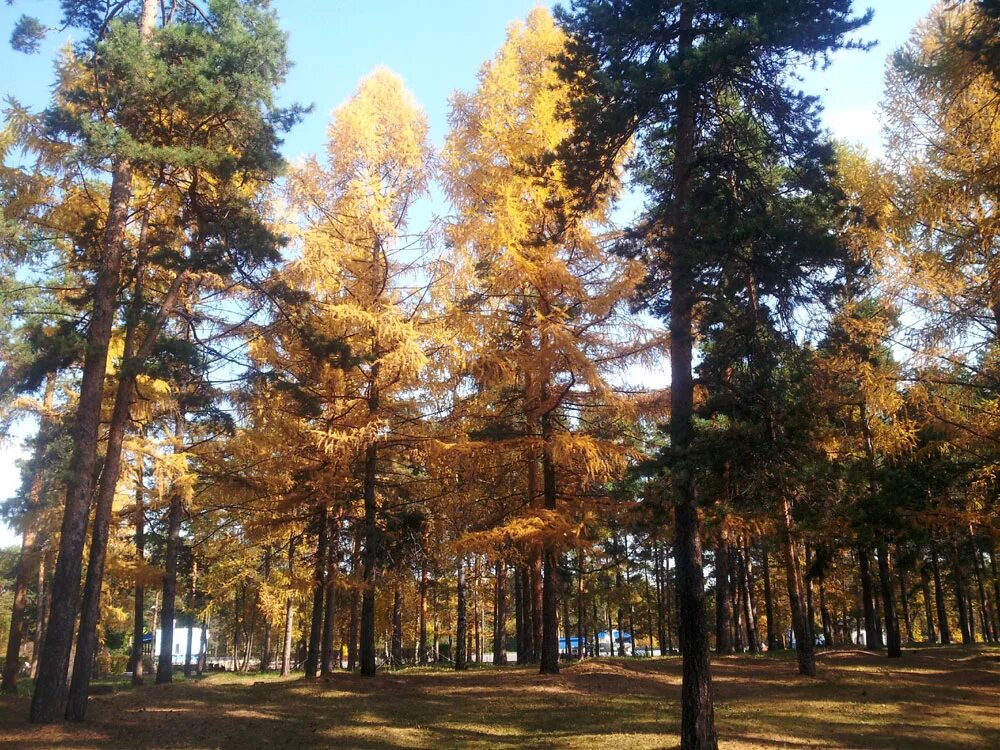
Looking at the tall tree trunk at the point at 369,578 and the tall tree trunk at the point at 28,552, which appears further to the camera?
the tall tree trunk at the point at 28,552

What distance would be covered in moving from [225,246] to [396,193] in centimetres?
612

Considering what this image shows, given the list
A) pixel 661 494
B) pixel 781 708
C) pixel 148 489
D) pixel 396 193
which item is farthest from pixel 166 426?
pixel 781 708

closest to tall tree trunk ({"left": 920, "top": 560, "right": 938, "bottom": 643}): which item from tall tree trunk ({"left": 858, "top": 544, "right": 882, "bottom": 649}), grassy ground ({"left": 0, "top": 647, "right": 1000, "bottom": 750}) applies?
tall tree trunk ({"left": 858, "top": 544, "right": 882, "bottom": 649})

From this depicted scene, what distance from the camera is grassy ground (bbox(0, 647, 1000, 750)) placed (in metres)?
9.51

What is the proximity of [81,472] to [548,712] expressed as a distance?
331 inches

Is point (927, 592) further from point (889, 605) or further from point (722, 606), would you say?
point (889, 605)

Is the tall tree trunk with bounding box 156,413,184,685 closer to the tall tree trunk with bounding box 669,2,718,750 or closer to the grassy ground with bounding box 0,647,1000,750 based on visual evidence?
the grassy ground with bounding box 0,647,1000,750

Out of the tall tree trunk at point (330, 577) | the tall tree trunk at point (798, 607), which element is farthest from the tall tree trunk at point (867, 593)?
the tall tree trunk at point (330, 577)

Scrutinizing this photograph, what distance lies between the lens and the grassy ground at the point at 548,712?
31.2 ft

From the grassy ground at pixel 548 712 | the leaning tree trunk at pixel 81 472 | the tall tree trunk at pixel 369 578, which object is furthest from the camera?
the tall tree trunk at pixel 369 578

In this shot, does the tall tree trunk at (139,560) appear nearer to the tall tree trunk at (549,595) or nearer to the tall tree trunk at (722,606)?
the tall tree trunk at (549,595)

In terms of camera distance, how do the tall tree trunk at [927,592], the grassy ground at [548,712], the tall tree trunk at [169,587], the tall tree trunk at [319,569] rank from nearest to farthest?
the grassy ground at [548,712] < the tall tree trunk at [319,569] < the tall tree trunk at [169,587] < the tall tree trunk at [927,592]

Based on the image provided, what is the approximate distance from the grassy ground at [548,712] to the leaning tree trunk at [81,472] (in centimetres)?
62

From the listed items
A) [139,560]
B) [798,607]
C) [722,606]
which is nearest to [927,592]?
[722,606]
